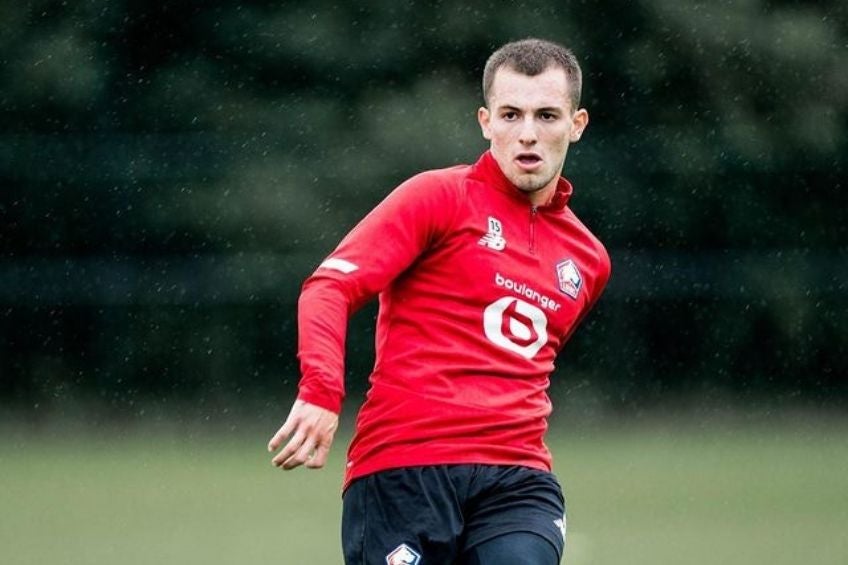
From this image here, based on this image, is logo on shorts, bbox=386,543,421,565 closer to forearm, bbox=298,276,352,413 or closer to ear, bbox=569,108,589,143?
forearm, bbox=298,276,352,413

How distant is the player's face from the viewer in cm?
376

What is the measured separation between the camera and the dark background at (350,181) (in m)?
13.3

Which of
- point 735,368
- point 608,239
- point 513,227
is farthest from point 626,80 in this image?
point 513,227

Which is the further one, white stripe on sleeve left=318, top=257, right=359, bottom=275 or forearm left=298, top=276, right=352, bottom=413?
white stripe on sleeve left=318, top=257, right=359, bottom=275

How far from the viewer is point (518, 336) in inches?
145

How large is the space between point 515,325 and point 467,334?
0.13m

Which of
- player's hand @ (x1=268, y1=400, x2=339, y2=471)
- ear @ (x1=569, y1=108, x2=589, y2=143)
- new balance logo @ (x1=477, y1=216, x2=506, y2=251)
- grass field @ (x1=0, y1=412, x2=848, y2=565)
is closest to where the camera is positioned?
player's hand @ (x1=268, y1=400, x2=339, y2=471)

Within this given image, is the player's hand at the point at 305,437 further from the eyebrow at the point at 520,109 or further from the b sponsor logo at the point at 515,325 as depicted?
the eyebrow at the point at 520,109

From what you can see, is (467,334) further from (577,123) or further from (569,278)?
(577,123)

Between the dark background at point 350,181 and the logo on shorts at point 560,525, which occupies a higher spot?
the dark background at point 350,181

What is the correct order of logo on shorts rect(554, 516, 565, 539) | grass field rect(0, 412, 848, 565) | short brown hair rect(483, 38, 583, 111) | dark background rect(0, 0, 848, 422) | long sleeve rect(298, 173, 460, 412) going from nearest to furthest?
long sleeve rect(298, 173, 460, 412)
logo on shorts rect(554, 516, 565, 539)
short brown hair rect(483, 38, 583, 111)
grass field rect(0, 412, 848, 565)
dark background rect(0, 0, 848, 422)

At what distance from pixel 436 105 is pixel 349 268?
10.4m

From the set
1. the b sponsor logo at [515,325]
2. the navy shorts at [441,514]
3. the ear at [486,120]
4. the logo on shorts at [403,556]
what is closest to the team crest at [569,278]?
the b sponsor logo at [515,325]

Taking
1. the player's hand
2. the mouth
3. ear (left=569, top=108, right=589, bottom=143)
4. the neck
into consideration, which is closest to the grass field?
ear (left=569, top=108, right=589, bottom=143)
